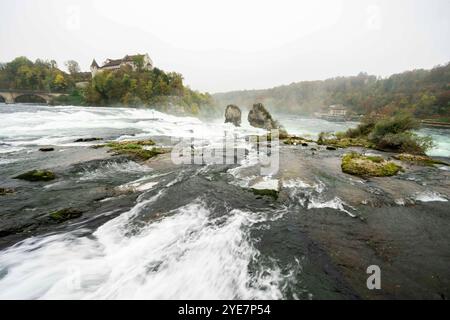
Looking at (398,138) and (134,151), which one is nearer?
(134,151)

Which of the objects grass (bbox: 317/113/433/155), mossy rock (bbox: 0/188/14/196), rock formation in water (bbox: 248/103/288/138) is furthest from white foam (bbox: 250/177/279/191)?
A: rock formation in water (bbox: 248/103/288/138)

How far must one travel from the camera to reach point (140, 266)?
495 centimetres

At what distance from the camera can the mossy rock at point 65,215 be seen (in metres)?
6.71

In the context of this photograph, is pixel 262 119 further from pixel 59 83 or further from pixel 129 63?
pixel 59 83

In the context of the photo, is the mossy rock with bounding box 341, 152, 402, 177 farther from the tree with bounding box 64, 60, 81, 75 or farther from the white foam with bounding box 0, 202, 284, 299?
the tree with bounding box 64, 60, 81, 75

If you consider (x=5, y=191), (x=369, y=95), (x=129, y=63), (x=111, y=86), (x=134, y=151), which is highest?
(x=129, y=63)

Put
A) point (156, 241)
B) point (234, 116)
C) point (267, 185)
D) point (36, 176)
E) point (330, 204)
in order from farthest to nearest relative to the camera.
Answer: point (234, 116) < point (267, 185) < point (36, 176) < point (330, 204) < point (156, 241)

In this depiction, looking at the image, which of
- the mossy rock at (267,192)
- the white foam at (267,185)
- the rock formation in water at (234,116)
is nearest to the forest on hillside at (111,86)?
the rock formation in water at (234,116)

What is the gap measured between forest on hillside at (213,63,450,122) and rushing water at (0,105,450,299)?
45.5 meters

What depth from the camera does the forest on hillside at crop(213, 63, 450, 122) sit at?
71188 millimetres

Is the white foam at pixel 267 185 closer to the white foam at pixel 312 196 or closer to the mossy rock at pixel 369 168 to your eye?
the white foam at pixel 312 196

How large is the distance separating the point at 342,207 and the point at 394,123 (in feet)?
71.0

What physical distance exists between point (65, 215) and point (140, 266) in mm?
4012

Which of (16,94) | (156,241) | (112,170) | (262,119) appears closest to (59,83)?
(16,94)
